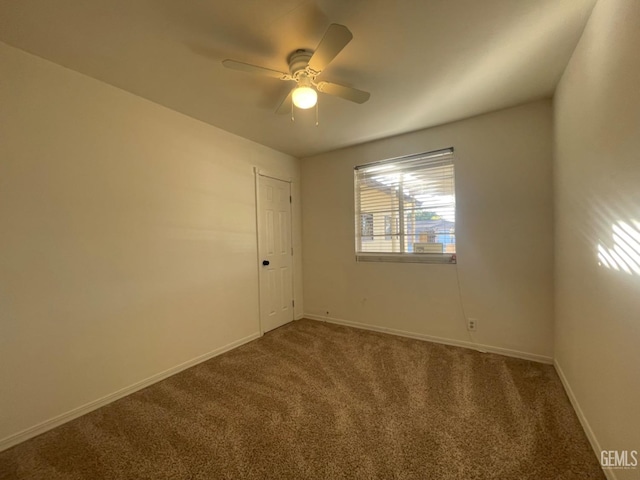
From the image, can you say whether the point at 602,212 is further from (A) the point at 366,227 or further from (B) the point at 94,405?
(B) the point at 94,405

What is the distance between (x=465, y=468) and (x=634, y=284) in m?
1.23

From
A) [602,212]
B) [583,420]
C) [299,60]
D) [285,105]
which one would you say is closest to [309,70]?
[299,60]

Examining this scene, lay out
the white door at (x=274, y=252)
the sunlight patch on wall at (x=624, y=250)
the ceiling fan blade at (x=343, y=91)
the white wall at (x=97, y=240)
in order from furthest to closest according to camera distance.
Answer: the white door at (x=274, y=252), the ceiling fan blade at (x=343, y=91), the white wall at (x=97, y=240), the sunlight patch on wall at (x=624, y=250)

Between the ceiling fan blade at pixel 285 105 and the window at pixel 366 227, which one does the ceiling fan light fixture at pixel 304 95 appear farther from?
the window at pixel 366 227

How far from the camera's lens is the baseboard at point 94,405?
1.68m

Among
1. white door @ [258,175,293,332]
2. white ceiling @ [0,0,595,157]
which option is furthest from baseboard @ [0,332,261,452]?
white ceiling @ [0,0,595,157]

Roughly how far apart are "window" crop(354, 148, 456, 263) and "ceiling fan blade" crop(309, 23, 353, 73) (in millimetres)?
1957

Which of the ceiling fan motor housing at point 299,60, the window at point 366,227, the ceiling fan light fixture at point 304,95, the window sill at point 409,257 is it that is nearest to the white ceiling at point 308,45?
the ceiling fan motor housing at point 299,60

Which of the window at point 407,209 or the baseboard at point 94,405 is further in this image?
the window at point 407,209

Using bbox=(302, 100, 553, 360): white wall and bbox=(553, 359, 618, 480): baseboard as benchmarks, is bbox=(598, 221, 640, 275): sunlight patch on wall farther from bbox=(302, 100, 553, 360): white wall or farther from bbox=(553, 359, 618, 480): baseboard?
bbox=(302, 100, 553, 360): white wall

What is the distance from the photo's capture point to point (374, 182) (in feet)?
11.6

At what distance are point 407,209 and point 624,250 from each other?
2.14m

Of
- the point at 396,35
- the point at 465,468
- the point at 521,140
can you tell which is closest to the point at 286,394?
the point at 465,468

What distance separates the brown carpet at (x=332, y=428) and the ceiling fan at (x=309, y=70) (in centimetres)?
221
